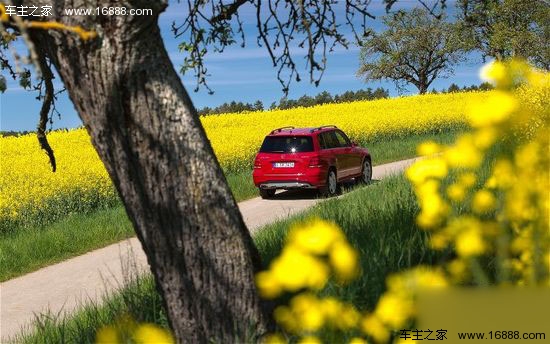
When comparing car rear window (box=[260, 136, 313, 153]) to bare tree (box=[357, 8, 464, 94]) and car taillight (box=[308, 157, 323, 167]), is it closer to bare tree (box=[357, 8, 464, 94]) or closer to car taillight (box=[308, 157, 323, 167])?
car taillight (box=[308, 157, 323, 167])

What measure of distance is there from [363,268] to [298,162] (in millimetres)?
10211

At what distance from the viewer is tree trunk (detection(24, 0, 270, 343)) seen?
3.57m

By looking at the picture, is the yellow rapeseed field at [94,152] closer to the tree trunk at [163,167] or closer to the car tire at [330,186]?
the tree trunk at [163,167]

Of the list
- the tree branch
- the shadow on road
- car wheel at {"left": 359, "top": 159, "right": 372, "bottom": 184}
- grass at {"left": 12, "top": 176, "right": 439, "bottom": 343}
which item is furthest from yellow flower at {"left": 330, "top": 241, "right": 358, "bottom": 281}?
car wheel at {"left": 359, "top": 159, "right": 372, "bottom": 184}

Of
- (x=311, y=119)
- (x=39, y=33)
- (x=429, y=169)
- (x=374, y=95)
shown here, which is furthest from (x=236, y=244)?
(x=374, y=95)

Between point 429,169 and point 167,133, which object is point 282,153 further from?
point 429,169

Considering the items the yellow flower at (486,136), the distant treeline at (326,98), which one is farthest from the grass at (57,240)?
the distant treeline at (326,98)

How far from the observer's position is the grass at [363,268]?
406 centimetres

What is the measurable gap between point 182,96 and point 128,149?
43 cm

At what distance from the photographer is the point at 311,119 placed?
32.4 m

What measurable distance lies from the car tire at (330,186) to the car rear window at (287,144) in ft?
2.76

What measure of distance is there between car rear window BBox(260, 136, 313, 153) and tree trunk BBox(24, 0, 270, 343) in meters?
10.9

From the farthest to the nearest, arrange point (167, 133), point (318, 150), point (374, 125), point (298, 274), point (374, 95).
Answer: point (374, 95) → point (374, 125) → point (318, 150) → point (167, 133) → point (298, 274)

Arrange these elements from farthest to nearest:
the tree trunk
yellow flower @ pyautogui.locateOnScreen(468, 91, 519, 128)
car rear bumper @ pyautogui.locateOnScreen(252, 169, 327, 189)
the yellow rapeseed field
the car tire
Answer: the car tire < car rear bumper @ pyautogui.locateOnScreen(252, 169, 327, 189) < the yellow rapeseed field < the tree trunk < yellow flower @ pyautogui.locateOnScreen(468, 91, 519, 128)
